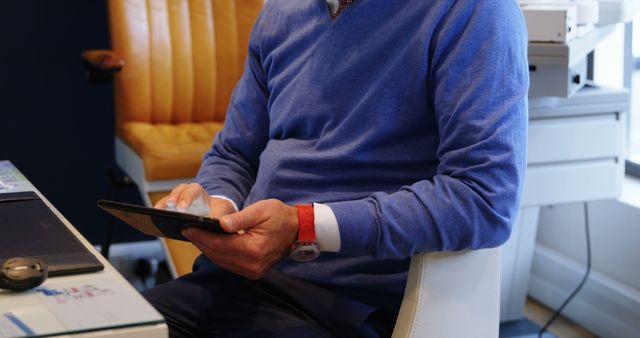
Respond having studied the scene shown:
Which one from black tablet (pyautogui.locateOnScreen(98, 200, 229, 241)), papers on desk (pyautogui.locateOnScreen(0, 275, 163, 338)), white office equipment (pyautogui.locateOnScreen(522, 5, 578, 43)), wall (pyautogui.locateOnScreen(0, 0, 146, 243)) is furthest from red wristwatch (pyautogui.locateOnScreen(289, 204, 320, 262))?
wall (pyautogui.locateOnScreen(0, 0, 146, 243))

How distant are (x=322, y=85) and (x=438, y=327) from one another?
1.45 ft

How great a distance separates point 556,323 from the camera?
2.87 metres

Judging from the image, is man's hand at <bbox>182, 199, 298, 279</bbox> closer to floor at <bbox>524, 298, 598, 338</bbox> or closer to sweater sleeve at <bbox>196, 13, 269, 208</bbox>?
sweater sleeve at <bbox>196, 13, 269, 208</bbox>

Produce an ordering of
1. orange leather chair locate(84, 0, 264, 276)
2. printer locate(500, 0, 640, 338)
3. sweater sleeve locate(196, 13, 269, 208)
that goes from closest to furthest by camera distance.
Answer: sweater sleeve locate(196, 13, 269, 208)
printer locate(500, 0, 640, 338)
orange leather chair locate(84, 0, 264, 276)

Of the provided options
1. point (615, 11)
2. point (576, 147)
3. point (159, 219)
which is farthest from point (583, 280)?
point (159, 219)

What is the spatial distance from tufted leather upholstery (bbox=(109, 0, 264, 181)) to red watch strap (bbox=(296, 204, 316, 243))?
4.88 ft

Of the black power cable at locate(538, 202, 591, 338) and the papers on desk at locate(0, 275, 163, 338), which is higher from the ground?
the papers on desk at locate(0, 275, 163, 338)

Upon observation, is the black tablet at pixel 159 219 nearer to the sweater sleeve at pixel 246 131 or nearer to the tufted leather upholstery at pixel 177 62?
the sweater sleeve at pixel 246 131

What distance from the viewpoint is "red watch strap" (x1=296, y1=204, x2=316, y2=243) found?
134 centimetres

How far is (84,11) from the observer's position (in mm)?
3225

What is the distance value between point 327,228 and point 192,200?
0.28 m

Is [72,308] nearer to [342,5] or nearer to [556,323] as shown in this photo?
[342,5]

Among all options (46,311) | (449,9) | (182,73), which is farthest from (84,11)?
(46,311)

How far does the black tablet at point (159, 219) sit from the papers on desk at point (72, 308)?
130 mm
